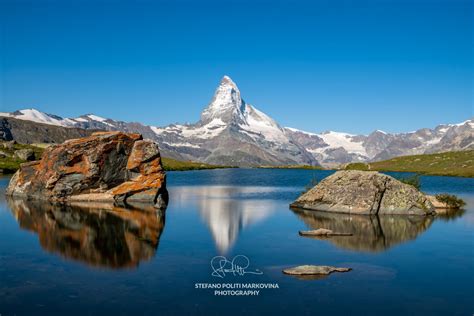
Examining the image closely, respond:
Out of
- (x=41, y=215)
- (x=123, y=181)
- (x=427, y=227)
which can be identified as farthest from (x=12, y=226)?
(x=427, y=227)

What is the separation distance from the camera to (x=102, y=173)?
72688 millimetres

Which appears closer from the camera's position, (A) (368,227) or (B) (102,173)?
(A) (368,227)

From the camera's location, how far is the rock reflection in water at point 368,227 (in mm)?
42503

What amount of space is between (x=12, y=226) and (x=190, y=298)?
31234 millimetres

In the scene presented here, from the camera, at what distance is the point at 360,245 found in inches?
1635

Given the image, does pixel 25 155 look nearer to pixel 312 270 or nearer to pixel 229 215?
pixel 229 215

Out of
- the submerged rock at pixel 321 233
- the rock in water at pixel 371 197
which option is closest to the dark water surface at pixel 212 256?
the submerged rock at pixel 321 233

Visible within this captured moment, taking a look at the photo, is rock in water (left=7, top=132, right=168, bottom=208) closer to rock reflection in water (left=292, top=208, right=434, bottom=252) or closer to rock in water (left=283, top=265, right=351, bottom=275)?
rock reflection in water (left=292, top=208, right=434, bottom=252)

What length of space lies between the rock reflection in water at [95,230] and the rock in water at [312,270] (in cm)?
1125

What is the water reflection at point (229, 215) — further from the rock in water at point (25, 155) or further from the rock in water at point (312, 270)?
the rock in water at point (25, 155)

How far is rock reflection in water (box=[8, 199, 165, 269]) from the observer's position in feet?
118
